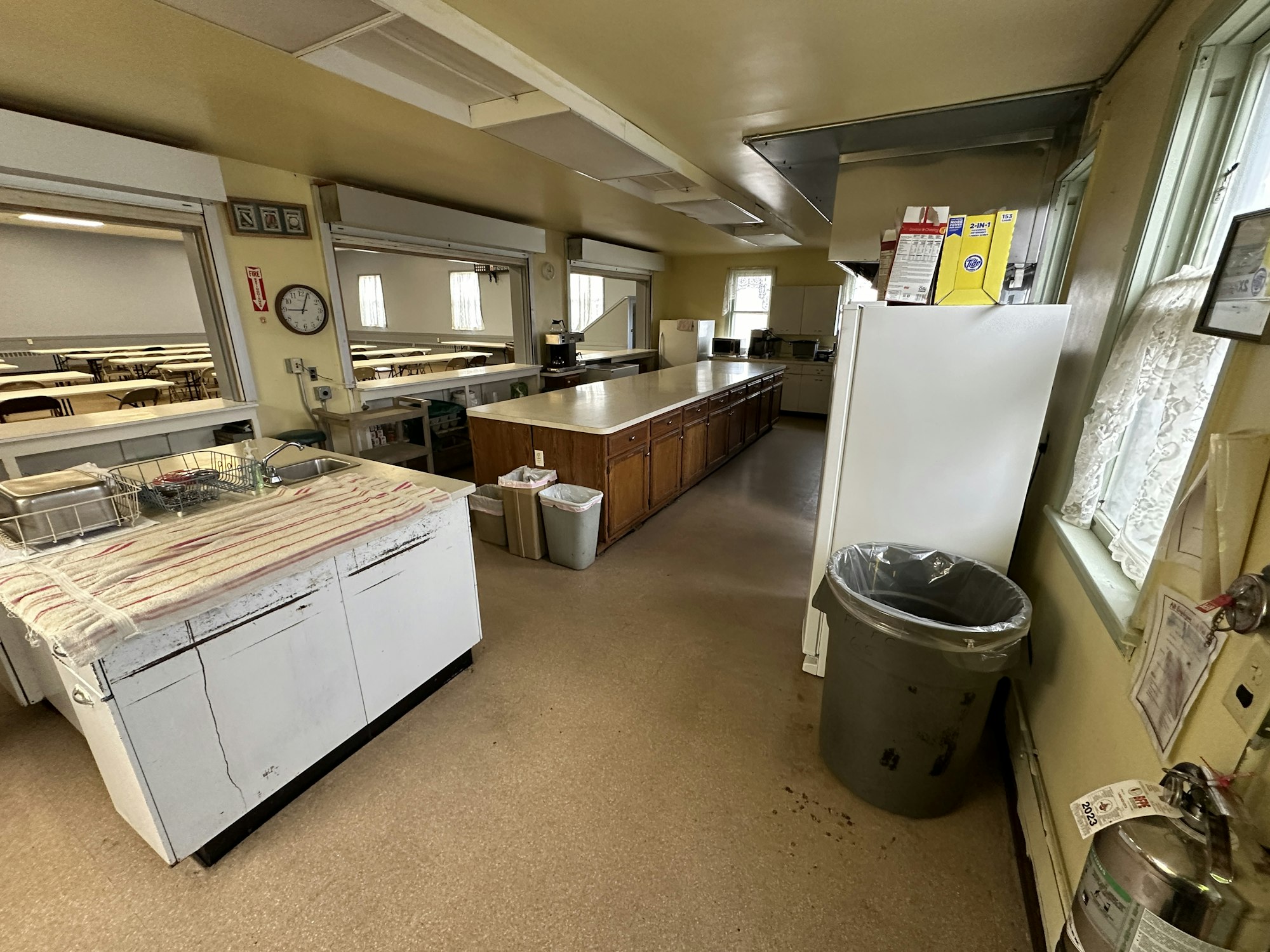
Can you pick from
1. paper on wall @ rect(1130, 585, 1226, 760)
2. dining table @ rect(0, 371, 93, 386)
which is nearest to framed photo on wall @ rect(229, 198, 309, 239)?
dining table @ rect(0, 371, 93, 386)

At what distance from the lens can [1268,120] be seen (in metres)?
1.12

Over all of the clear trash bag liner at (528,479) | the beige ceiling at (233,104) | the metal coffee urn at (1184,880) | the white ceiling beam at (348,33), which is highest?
the beige ceiling at (233,104)

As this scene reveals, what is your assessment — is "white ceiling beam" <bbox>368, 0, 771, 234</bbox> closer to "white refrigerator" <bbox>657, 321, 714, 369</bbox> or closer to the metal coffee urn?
the metal coffee urn

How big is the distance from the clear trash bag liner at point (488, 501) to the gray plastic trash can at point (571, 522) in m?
0.36

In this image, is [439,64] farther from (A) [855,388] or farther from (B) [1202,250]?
(B) [1202,250]

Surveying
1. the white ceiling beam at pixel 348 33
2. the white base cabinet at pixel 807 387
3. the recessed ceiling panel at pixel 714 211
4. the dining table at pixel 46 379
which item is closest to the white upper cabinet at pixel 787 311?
the white base cabinet at pixel 807 387

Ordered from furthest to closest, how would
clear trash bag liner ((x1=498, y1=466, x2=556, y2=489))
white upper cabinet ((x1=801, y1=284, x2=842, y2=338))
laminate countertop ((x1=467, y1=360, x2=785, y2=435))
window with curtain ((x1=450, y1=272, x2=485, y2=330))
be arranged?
window with curtain ((x1=450, y1=272, x2=485, y2=330)) < white upper cabinet ((x1=801, y1=284, x2=842, y2=338)) < laminate countertop ((x1=467, y1=360, x2=785, y2=435)) < clear trash bag liner ((x1=498, y1=466, x2=556, y2=489))

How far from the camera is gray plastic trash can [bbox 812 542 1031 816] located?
1.39 meters

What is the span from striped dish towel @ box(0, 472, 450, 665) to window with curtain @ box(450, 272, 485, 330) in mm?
7784

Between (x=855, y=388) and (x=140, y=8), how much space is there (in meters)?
2.77

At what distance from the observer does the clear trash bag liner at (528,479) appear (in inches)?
121

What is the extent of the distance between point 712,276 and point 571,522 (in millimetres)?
6766

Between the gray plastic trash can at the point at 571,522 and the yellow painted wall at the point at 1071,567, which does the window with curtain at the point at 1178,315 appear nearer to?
the yellow painted wall at the point at 1071,567

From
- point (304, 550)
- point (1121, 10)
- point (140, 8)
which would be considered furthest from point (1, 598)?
point (1121, 10)
